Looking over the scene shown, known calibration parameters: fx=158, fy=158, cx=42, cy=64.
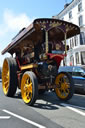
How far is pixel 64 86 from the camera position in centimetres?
658

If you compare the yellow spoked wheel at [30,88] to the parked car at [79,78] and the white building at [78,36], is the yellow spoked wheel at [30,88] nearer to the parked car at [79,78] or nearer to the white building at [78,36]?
the parked car at [79,78]

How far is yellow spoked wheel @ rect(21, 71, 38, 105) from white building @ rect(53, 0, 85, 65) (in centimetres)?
2051

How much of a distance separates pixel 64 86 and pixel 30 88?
1.64m

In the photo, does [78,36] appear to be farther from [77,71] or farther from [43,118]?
[43,118]

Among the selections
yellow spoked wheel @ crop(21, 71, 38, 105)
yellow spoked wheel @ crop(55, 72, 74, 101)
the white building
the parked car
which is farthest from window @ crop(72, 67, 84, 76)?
the white building

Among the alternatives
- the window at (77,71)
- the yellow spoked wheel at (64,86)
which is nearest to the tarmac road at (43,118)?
the yellow spoked wheel at (64,86)

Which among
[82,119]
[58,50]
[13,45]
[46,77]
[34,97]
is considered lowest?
[82,119]

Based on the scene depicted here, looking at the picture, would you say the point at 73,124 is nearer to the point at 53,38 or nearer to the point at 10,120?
the point at 10,120

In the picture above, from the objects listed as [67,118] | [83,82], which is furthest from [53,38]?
[67,118]

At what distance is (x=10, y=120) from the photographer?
404 cm

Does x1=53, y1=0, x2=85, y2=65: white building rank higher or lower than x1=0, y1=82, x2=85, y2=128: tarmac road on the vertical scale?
higher

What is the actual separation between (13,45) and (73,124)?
17.2 ft

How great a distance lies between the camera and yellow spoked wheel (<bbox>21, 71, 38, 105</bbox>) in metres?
5.21

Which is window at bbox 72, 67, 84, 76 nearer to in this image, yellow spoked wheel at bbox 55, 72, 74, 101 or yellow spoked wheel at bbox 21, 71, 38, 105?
yellow spoked wheel at bbox 55, 72, 74, 101
